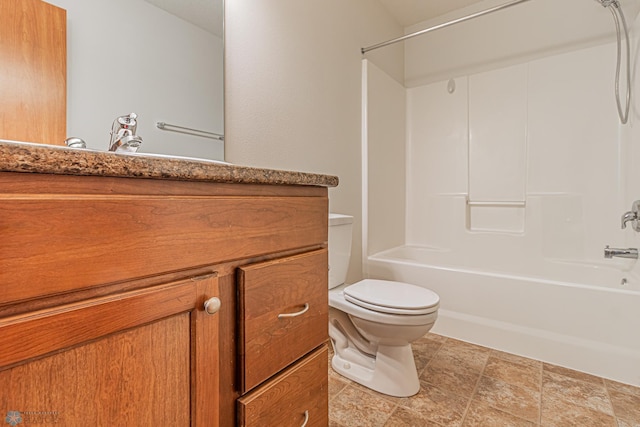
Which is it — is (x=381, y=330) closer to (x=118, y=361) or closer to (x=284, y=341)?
(x=284, y=341)

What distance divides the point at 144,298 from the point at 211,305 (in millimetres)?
105

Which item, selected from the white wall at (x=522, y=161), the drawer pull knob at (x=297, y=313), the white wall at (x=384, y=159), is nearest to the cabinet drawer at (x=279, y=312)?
the drawer pull knob at (x=297, y=313)

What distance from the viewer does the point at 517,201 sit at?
93.7 inches

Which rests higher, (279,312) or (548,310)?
(279,312)

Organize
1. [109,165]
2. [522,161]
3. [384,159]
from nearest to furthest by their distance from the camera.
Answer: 1. [109,165]
2. [522,161]
3. [384,159]

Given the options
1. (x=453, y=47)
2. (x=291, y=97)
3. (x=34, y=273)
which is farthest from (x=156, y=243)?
(x=453, y=47)

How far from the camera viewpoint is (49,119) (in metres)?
0.89

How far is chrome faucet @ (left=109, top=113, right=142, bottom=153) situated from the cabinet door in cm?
70

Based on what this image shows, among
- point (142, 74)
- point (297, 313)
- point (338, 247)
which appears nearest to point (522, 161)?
point (338, 247)

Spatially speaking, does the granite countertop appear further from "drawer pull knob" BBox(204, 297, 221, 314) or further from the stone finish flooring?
the stone finish flooring

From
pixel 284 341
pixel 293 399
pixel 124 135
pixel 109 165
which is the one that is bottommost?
pixel 293 399

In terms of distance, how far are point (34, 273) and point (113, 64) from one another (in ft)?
3.08

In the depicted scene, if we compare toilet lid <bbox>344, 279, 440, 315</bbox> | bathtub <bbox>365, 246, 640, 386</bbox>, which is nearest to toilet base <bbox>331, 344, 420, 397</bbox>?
toilet lid <bbox>344, 279, 440, 315</bbox>

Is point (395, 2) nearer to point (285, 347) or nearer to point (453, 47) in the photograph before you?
point (453, 47)
